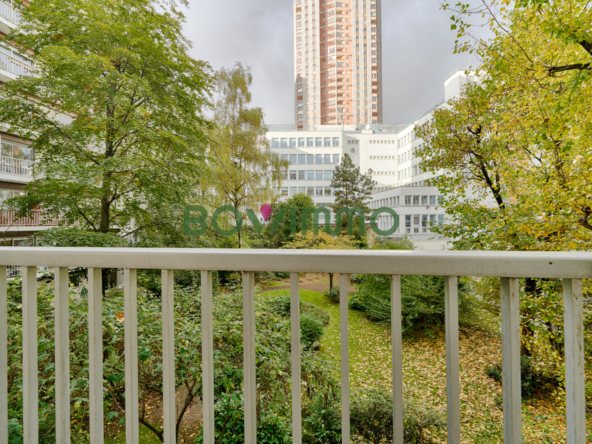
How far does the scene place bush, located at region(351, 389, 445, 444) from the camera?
1.64 metres

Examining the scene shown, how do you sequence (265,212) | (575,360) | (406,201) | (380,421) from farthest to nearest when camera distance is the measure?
(265,212)
(406,201)
(380,421)
(575,360)

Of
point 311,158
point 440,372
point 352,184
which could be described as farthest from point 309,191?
point 440,372

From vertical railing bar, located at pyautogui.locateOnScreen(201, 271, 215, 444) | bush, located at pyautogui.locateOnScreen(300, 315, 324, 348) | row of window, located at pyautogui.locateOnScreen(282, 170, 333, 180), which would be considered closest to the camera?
vertical railing bar, located at pyautogui.locateOnScreen(201, 271, 215, 444)

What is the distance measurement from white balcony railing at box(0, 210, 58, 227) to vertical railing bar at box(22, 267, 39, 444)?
357cm

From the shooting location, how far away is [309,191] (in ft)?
18.0

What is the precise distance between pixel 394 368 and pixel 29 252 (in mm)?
654

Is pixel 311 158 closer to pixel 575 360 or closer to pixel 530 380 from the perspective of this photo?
pixel 530 380

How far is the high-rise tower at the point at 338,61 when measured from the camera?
3926 mm

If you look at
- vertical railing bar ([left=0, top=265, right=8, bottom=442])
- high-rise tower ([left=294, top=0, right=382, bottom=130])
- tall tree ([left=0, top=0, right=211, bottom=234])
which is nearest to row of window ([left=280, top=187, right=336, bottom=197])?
high-rise tower ([left=294, top=0, right=382, bottom=130])

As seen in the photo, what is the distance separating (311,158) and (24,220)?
4.12 meters

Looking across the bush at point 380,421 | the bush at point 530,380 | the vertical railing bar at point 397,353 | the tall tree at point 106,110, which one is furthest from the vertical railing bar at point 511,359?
the tall tree at point 106,110

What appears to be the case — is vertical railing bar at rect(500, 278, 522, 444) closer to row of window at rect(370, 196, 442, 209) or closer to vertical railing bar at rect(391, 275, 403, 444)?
vertical railing bar at rect(391, 275, 403, 444)

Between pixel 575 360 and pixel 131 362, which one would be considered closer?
pixel 575 360

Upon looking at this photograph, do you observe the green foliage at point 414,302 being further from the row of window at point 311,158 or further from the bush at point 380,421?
the row of window at point 311,158
